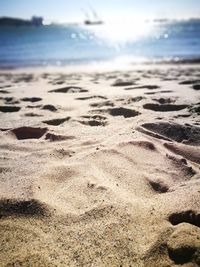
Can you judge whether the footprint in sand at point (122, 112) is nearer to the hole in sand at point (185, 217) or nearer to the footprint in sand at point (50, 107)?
the footprint in sand at point (50, 107)

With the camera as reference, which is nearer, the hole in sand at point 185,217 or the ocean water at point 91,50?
the hole in sand at point 185,217

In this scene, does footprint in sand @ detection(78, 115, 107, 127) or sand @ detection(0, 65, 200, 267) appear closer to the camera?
sand @ detection(0, 65, 200, 267)

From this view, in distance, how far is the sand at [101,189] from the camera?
3.88 feet

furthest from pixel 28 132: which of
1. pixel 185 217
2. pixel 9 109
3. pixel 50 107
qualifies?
pixel 185 217

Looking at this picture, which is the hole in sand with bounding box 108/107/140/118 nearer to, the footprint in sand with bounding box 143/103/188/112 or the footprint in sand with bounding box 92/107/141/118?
the footprint in sand with bounding box 92/107/141/118

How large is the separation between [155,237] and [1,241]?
0.65m

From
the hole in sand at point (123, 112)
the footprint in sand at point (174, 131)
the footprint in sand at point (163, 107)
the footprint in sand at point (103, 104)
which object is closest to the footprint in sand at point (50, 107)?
the footprint in sand at point (103, 104)

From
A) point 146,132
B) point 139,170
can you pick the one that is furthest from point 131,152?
point 146,132

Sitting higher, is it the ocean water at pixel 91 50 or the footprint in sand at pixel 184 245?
the ocean water at pixel 91 50

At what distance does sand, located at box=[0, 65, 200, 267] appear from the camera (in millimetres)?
1182

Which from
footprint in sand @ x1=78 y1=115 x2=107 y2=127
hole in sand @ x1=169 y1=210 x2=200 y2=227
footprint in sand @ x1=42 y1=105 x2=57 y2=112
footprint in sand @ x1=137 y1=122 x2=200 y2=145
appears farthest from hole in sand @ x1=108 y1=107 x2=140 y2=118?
hole in sand @ x1=169 y1=210 x2=200 y2=227

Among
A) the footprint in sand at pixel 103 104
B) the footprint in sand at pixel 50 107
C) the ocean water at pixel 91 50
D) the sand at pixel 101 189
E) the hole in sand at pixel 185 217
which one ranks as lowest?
the hole in sand at pixel 185 217

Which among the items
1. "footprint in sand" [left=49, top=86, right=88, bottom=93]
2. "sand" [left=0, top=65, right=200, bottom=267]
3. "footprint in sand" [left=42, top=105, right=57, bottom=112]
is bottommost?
"sand" [left=0, top=65, right=200, bottom=267]

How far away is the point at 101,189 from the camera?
155 cm
